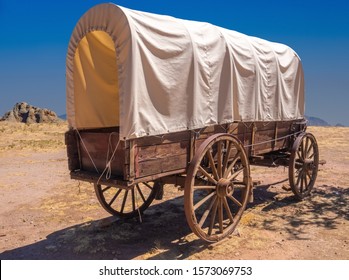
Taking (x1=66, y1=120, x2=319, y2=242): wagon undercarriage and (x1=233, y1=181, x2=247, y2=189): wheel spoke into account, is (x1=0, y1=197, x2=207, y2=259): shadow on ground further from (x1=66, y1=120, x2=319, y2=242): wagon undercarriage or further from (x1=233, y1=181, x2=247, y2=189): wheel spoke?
(x1=233, y1=181, x2=247, y2=189): wheel spoke

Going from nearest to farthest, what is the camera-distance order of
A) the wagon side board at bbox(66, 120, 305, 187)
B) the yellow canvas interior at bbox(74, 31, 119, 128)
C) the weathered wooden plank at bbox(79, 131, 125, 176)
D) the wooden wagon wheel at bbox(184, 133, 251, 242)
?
the wagon side board at bbox(66, 120, 305, 187)
the weathered wooden plank at bbox(79, 131, 125, 176)
the wooden wagon wheel at bbox(184, 133, 251, 242)
the yellow canvas interior at bbox(74, 31, 119, 128)

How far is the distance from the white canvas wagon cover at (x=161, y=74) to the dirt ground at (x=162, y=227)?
1.87 m

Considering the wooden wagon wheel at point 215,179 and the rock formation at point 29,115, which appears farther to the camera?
the rock formation at point 29,115

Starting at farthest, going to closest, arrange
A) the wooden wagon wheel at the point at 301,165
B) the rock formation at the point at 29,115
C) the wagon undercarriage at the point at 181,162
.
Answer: the rock formation at the point at 29,115 < the wooden wagon wheel at the point at 301,165 < the wagon undercarriage at the point at 181,162

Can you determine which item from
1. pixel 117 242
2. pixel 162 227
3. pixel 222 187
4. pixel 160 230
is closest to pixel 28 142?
pixel 162 227

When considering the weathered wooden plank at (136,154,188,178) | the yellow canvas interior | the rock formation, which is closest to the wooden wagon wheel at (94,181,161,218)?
the weathered wooden plank at (136,154,188,178)

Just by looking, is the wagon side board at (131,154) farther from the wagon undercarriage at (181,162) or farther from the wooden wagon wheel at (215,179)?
the wooden wagon wheel at (215,179)

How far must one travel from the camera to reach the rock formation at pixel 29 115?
4381cm

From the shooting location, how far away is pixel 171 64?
15.5 feet

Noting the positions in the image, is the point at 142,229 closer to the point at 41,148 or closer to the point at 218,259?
the point at 218,259

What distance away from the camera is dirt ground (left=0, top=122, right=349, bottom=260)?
5164 mm

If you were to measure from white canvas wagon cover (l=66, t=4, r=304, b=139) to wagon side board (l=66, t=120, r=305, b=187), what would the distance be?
0.16 meters

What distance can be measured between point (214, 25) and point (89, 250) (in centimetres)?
412

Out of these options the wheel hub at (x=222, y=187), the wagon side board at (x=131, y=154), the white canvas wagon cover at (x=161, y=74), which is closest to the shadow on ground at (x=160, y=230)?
the wheel hub at (x=222, y=187)
